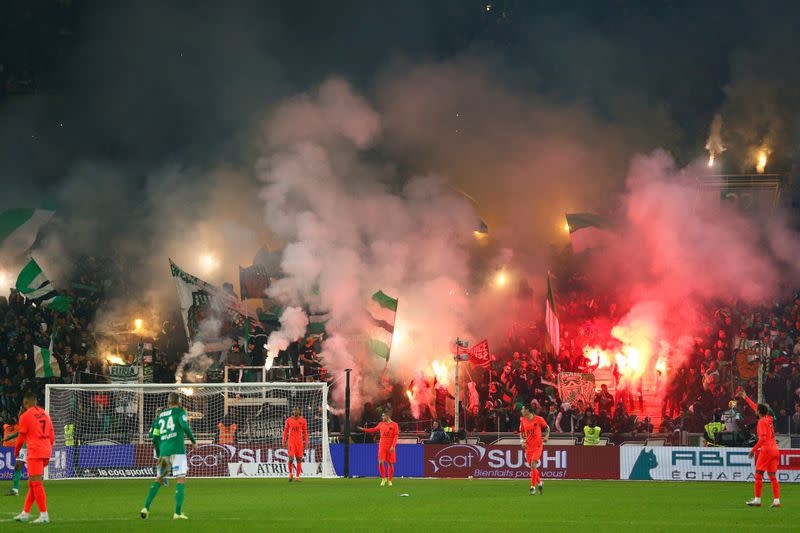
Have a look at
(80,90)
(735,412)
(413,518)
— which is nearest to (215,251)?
(80,90)

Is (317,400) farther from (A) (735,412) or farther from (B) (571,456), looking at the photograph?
(A) (735,412)

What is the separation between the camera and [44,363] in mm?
38344

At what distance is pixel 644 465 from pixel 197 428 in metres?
15.2

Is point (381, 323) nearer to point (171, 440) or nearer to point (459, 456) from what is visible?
point (459, 456)

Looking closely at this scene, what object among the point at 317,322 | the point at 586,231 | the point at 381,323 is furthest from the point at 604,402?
the point at 586,231

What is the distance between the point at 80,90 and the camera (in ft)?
157

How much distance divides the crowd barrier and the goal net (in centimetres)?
4

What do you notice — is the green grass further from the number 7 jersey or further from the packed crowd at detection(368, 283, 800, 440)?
the packed crowd at detection(368, 283, 800, 440)

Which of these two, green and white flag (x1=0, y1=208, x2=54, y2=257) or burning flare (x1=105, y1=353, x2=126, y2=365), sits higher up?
green and white flag (x1=0, y1=208, x2=54, y2=257)

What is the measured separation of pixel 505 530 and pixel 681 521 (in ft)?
11.4

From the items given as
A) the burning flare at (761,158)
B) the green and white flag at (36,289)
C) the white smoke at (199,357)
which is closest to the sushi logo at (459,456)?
the white smoke at (199,357)

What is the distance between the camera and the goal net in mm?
30219

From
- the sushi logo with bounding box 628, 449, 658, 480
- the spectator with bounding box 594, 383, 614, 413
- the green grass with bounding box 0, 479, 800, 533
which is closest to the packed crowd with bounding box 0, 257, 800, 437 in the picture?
the spectator with bounding box 594, 383, 614, 413

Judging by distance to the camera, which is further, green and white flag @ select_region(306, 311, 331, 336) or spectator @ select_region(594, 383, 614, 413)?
green and white flag @ select_region(306, 311, 331, 336)
